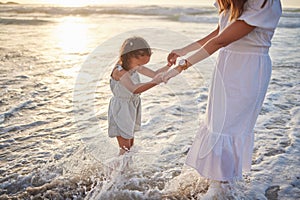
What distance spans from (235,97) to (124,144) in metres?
1.17

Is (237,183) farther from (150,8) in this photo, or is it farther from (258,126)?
(150,8)

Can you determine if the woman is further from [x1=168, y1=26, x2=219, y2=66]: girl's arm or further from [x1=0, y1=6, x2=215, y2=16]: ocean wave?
[x1=0, y1=6, x2=215, y2=16]: ocean wave

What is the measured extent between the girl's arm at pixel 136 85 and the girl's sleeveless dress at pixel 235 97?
1.40ft

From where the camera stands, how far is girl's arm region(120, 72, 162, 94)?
2432 mm

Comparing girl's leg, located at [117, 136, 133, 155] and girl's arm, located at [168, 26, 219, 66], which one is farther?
girl's leg, located at [117, 136, 133, 155]

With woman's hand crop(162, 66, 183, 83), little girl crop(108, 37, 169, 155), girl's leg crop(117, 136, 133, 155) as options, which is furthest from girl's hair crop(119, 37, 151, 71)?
girl's leg crop(117, 136, 133, 155)

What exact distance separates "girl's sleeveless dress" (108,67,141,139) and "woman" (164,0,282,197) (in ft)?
1.59

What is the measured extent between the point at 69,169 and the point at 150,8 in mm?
22731

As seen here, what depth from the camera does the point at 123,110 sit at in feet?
9.53

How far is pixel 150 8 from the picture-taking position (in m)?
24.9

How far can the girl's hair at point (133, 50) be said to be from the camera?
106 inches

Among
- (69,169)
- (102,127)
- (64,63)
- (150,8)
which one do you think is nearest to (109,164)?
(69,169)

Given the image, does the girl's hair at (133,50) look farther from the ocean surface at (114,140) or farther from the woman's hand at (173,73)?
the woman's hand at (173,73)

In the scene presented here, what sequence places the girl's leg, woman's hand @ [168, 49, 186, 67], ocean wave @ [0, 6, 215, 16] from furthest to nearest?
ocean wave @ [0, 6, 215, 16] < the girl's leg < woman's hand @ [168, 49, 186, 67]
